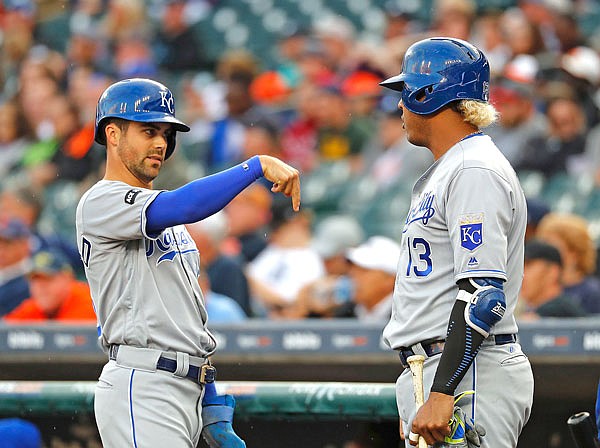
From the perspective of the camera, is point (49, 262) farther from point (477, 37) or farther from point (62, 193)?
point (477, 37)

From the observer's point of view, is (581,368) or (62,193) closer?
(581,368)

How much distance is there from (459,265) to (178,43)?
8.08 metres

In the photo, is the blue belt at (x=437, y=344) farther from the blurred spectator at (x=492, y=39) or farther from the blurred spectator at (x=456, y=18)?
the blurred spectator at (x=456, y=18)

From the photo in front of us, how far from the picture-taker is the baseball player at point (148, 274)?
3041 mm

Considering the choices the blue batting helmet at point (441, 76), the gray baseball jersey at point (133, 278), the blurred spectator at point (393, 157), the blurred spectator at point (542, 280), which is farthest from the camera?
the blurred spectator at point (393, 157)

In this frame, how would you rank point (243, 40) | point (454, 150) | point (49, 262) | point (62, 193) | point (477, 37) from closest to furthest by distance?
point (454, 150) → point (49, 262) → point (477, 37) → point (62, 193) → point (243, 40)

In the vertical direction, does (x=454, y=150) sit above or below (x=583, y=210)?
above

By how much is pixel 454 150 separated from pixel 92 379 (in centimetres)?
225

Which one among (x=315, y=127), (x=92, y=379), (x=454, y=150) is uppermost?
(x=454, y=150)

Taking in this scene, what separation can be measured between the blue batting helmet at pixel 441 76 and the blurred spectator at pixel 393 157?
4.55 meters

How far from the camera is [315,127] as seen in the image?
8398mm

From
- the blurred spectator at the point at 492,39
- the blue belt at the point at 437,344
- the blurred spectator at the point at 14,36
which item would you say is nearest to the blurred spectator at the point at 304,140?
the blurred spectator at the point at 492,39

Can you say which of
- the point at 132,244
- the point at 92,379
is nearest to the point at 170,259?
the point at 132,244

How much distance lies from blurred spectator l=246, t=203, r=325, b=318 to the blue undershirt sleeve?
337 cm
